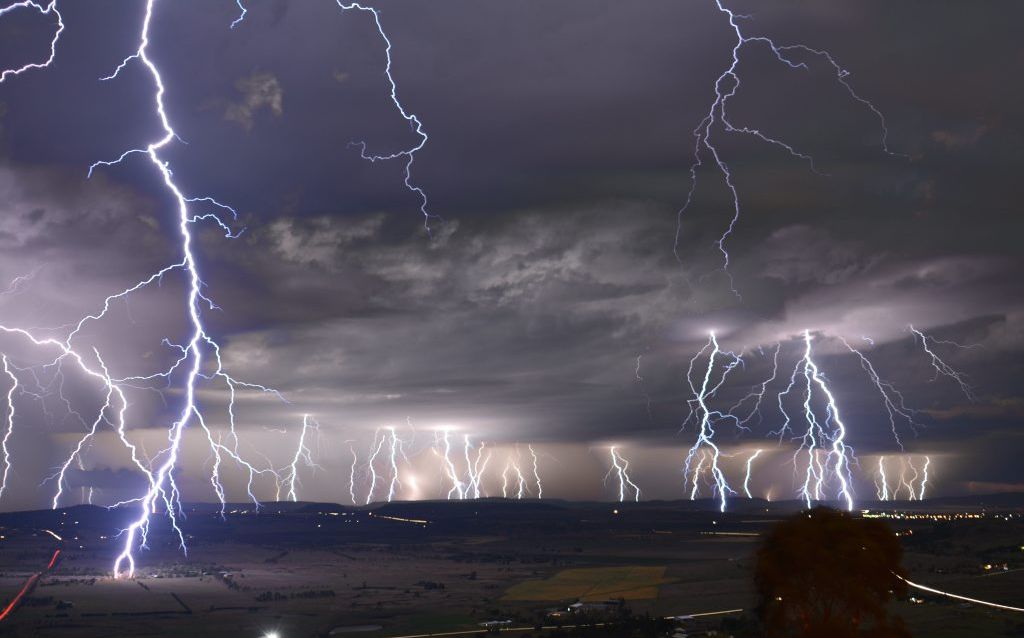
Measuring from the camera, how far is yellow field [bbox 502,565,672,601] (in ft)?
210

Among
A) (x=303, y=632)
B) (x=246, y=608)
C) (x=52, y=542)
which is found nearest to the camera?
(x=303, y=632)

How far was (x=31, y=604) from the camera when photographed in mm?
61438

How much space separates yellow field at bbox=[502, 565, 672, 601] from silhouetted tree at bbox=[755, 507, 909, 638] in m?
40.8

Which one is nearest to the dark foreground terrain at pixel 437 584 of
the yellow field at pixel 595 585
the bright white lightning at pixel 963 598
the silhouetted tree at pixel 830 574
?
the yellow field at pixel 595 585

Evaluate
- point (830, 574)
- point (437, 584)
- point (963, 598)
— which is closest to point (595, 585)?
point (437, 584)

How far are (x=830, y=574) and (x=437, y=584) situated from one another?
5657cm

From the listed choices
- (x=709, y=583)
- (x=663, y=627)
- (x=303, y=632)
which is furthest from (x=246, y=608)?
(x=709, y=583)

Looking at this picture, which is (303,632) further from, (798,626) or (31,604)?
(798,626)

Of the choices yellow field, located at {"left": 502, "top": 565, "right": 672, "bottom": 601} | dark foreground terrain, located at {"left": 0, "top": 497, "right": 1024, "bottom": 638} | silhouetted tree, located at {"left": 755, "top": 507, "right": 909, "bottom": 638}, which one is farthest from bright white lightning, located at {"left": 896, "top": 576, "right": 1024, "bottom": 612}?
silhouetted tree, located at {"left": 755, "top": 507, "right": 909, "bottom": 638}

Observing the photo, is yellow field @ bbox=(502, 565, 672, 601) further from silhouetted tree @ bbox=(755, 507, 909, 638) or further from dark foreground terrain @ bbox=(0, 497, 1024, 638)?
silhouetted tree @ bbox=(755, 507, 909, 638)

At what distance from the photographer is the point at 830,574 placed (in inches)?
856

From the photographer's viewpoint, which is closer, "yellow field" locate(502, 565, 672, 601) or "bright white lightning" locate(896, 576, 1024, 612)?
"bright white lightning" locate(896, 576, 1024, 612)

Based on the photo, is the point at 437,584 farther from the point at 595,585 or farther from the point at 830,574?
the point at 830,574

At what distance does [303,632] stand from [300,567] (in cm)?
4877
